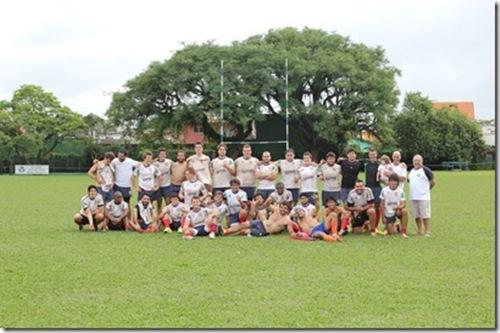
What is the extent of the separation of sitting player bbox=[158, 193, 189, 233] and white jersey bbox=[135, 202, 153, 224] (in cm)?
21

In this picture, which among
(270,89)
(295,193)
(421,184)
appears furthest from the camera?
(270,89)

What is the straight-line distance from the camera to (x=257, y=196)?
460 inches

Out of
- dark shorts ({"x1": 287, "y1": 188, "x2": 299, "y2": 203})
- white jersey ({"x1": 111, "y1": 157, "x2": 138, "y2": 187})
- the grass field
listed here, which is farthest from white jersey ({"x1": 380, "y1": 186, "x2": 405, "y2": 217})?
white jersey ({"x1": 111, "y1": 157, "x2": 138, "y2": 187})

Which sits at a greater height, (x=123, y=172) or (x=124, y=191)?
(x=123, y=172)

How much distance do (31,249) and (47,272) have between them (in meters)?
2.17

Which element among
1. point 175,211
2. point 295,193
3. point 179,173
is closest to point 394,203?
point 295,193

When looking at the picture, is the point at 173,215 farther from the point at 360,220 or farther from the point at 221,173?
the point at 360,220

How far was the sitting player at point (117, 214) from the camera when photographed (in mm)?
12234

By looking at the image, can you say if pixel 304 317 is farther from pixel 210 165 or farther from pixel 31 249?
pixel 210 165

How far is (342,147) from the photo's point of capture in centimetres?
4731

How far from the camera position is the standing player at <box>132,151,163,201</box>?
12445 mm

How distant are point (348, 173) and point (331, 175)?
12.1 inches

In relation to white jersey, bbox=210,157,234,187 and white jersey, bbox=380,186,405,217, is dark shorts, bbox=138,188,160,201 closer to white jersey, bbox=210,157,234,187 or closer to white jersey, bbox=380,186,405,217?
white jersey, bbox=210,157,234,187

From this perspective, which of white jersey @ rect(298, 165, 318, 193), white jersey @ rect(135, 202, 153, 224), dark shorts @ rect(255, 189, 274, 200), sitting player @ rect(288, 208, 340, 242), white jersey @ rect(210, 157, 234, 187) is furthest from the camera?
white jersey @ rect(210, 157, 234, 187)
